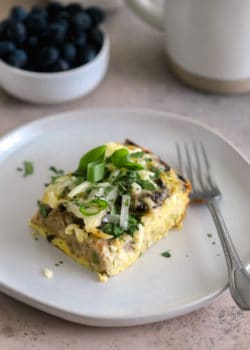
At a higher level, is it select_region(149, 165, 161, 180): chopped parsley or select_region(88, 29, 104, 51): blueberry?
select_region(149, 165, 161, 180): chopped parsley

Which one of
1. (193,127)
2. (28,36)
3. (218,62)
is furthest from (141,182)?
(28,36)

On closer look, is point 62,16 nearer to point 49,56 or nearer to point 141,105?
point 49,56

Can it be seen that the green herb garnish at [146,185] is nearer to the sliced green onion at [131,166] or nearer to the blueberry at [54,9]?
the sliced green onion at [131,166]

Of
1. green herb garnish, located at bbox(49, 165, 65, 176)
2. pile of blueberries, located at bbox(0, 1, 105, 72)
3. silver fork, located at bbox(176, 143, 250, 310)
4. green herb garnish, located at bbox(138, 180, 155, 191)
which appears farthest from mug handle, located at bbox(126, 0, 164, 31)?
green herb garnish, located at bbox(138, 180, 155, 191)

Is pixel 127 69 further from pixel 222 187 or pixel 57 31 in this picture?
pixel 222 187

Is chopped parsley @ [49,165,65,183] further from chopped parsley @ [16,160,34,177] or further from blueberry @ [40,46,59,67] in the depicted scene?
blueberry @ [40,46,59,67]

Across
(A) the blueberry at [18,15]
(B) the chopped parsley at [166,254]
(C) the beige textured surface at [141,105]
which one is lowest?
(C) the beige textured surface at [141,105]

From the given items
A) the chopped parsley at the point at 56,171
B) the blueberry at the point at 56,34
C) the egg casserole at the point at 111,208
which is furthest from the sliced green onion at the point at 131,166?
the blueberry at the point at 56,34
